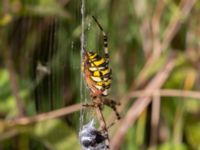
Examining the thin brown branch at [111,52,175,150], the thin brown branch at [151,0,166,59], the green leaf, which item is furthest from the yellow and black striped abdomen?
the thin brown branch at [151,0,166,59]

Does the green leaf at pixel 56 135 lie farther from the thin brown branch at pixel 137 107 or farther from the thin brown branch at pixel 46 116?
the thin brown branch at pixel 137 107

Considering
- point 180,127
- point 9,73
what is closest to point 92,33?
point 9,73

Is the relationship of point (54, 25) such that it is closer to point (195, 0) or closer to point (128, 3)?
point (128, 3)

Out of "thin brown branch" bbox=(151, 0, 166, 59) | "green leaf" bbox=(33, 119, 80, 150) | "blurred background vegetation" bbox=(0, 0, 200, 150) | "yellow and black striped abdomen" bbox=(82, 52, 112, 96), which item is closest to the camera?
"yellow and black striped abdomen" bbox=(82, 52, 112, 96)

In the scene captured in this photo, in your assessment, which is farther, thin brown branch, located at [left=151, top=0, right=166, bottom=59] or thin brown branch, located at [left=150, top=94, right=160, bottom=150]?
thin brown branch, located at [left=151, top=0, right=166, bottom=59]

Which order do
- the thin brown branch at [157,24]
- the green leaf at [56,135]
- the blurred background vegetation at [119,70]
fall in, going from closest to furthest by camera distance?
the green leaf at [56,135] < the blurred background vegetation at [119,70] < the thin brown branch at [157,24]

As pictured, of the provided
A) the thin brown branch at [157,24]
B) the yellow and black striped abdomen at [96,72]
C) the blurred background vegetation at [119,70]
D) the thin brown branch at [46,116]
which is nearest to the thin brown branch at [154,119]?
the blurred background vegetation at [119,70]

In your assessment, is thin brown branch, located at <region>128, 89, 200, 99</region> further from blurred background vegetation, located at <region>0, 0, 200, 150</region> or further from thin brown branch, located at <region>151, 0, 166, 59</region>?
thin brown branch, located at <region>151, 0, 166, 59</region>

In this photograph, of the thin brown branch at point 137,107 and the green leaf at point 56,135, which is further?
the thin brown branch at point 137,107

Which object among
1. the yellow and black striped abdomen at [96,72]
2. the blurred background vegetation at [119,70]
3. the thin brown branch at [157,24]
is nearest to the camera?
the yellow and black striped abdomen at [96,72]

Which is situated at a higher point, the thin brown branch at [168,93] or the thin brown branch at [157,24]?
the thin brown branch at [157,24]
